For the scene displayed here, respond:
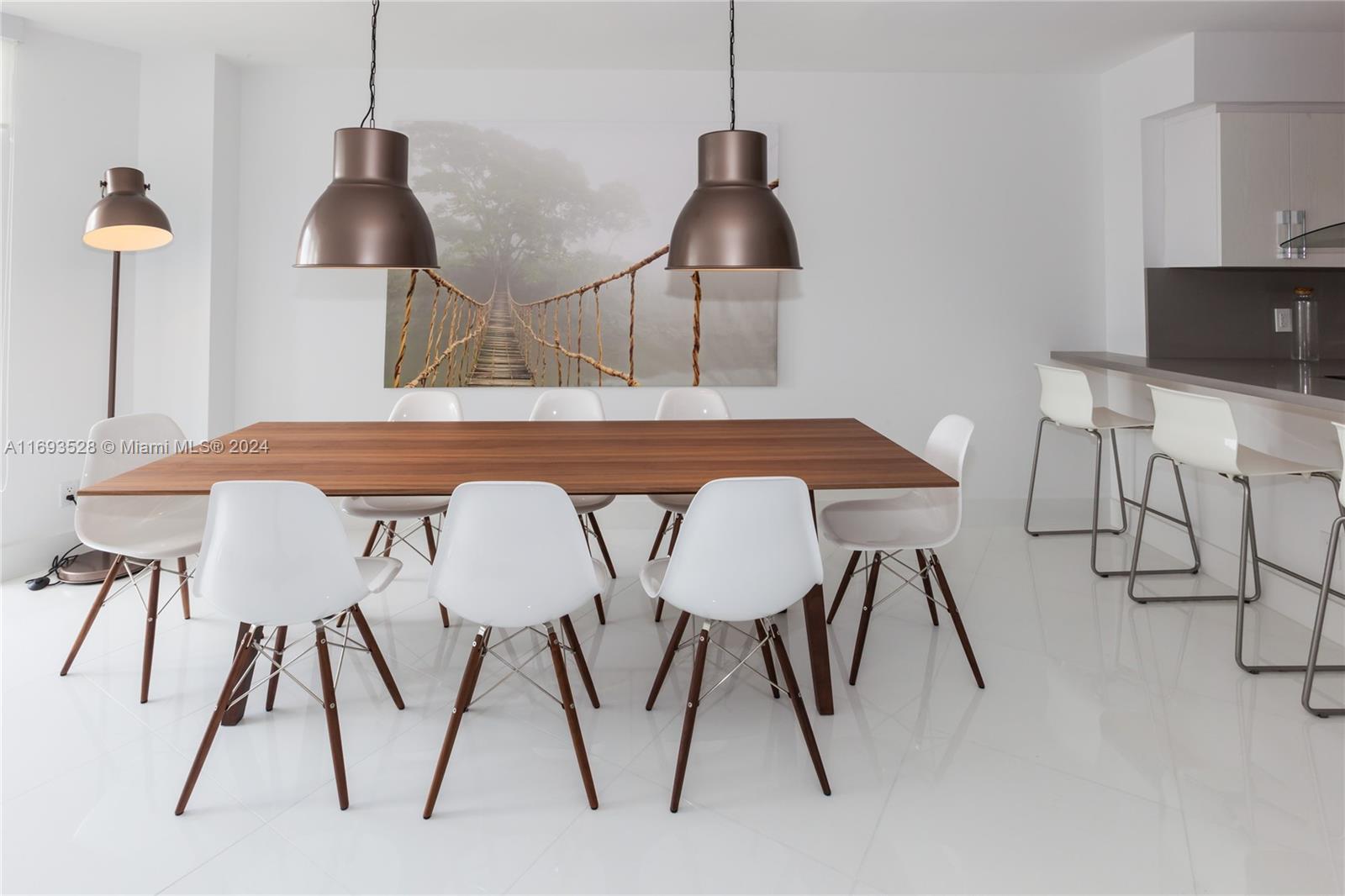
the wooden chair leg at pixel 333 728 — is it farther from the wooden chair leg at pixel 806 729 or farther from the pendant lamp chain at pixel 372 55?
the pendant lamp chain at pixel 372 55

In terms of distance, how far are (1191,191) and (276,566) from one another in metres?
4.78

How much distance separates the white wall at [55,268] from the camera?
391 cm

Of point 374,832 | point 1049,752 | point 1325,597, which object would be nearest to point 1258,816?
point 1049,752

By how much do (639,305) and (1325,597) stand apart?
349 centimetres

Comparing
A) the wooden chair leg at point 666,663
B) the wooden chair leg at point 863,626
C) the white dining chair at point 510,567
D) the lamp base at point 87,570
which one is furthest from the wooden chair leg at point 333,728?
the lamp base at point 87,570

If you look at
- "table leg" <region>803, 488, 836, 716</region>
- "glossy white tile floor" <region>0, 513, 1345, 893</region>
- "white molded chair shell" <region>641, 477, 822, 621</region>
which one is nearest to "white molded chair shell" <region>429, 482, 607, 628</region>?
"white molded chair shell" <region>641, 477, 822, 621</region>

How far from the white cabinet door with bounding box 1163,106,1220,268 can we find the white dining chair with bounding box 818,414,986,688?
2322 millimetres

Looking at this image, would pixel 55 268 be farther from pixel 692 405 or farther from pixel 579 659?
pixel 579 659

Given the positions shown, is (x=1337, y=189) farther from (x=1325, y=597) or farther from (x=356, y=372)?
(x=356, y=372)

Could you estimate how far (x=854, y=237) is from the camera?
4.85 metres

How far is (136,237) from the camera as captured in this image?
3945 mm

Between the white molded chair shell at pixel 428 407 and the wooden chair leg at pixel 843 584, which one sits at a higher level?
the white molded chair shell at pixel 428 407

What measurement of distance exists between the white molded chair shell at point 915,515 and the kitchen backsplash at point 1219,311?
2289 millimetres

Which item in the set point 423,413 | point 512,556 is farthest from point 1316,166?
point 423,413
